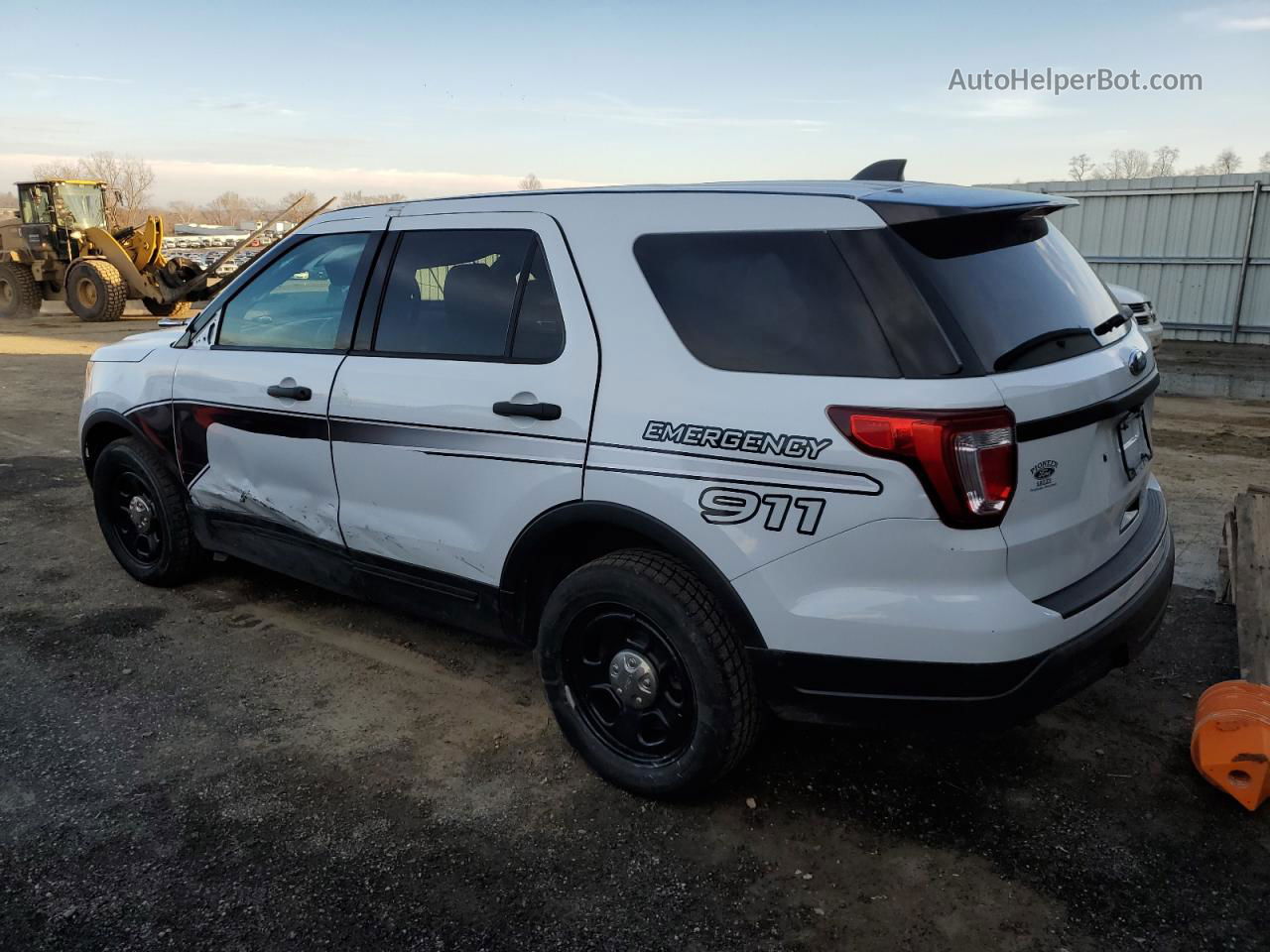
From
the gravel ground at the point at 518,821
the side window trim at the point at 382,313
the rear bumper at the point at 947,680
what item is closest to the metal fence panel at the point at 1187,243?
the gravel ground at the point at 518,821

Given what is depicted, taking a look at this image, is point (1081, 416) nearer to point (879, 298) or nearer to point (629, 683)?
point (879, 298)

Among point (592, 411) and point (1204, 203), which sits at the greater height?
point (1204, 203)

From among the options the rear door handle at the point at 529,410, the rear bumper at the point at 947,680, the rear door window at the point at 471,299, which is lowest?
the rear bumper at the point at 947,680

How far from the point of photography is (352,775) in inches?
126

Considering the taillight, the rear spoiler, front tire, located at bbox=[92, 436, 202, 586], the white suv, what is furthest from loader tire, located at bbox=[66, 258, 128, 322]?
the taillight

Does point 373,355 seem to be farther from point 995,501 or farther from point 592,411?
point 995,501

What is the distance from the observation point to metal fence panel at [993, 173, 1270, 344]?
14.4 m

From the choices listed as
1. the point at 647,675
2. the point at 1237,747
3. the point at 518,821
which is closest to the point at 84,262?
the point at 518,821

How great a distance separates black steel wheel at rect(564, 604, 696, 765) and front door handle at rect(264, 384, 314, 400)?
146 cm

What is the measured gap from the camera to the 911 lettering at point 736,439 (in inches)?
98.2

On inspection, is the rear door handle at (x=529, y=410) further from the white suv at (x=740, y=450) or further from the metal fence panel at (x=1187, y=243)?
the metal fence panel at (x=1187, y=243)

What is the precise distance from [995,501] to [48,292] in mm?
24472

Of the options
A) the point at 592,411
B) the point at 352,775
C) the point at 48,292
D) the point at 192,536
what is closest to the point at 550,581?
the point at 592,411

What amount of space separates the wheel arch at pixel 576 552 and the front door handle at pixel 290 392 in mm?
1128
